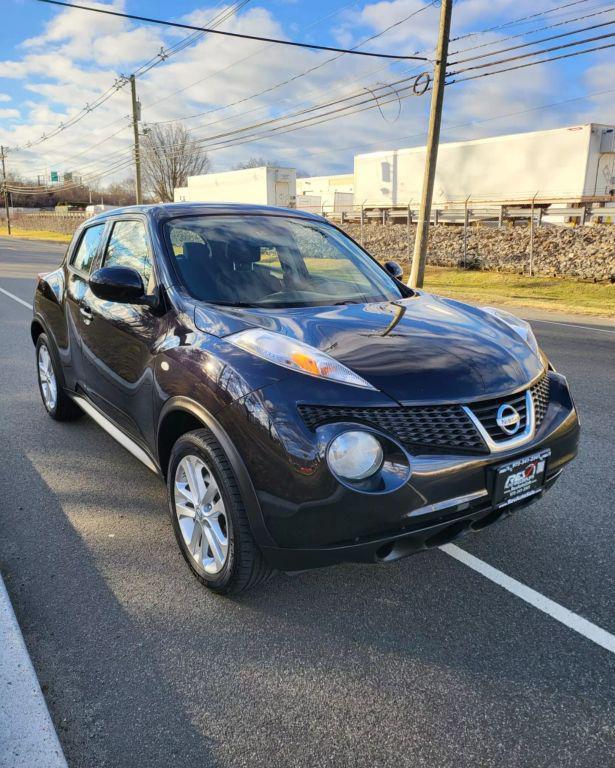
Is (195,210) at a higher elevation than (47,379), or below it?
higher

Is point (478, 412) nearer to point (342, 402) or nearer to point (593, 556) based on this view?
point (342, 402)

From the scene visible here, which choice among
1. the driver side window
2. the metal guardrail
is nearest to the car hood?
the driver side window

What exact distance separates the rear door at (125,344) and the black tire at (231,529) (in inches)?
23.4

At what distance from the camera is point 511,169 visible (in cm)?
2595

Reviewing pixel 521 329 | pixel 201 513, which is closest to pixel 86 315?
pixel 201 513

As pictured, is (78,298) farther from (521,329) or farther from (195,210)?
(521,329)

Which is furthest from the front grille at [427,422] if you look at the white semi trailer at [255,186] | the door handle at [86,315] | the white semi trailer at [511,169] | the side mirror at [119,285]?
the white semi trailer at [255,186]

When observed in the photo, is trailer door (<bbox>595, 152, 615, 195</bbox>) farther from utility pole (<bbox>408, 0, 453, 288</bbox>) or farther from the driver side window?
the driver side window

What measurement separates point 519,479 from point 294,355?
1110mm

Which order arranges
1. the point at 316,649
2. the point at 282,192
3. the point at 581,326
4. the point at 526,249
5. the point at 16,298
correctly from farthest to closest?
the point at 282,192
the point at 526,249
the point at 16,298
the point at 581,326
the point at 316,649

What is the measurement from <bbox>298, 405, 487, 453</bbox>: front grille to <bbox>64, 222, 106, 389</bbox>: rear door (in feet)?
7.92

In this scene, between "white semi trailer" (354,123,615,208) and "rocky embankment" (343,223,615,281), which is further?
"white semi trailer" (354,123,615,208)

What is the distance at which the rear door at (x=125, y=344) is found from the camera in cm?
322

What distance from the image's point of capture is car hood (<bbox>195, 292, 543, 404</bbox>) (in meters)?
2.49
